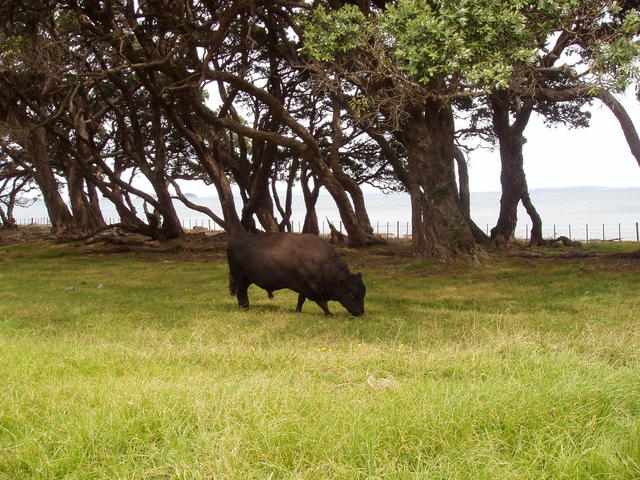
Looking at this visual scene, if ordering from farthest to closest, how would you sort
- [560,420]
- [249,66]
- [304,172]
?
[304,172] < [249,66] < [560,420]

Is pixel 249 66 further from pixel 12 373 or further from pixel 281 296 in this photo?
pixel 12 373

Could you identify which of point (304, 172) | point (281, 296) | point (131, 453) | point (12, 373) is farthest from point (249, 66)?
point (131, 453)

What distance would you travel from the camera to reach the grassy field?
4.77 metres

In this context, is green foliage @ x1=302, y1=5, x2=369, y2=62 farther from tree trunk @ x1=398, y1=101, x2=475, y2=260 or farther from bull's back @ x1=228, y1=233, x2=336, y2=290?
tree trunk @ x1=398, y1=101, x2=475, y2=260

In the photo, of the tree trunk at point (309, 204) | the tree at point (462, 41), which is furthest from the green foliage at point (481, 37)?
the tree trunk at point (309, 204)

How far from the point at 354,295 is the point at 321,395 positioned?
6278 millimetres

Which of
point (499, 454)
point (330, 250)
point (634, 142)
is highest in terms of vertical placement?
point (634, 142)

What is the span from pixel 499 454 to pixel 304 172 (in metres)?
28.2

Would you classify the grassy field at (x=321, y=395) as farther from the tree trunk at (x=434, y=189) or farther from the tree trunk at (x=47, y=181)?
the tree trunk at (x=47, y=181)

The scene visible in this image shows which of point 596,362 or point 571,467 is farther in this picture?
point 596,362

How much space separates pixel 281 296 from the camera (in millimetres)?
15102

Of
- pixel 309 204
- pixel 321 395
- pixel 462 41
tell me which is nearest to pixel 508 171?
pixel 309 204

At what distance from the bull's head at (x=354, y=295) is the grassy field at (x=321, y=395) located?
11.1 inches

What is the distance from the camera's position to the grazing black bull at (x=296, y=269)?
1229 centimetres
